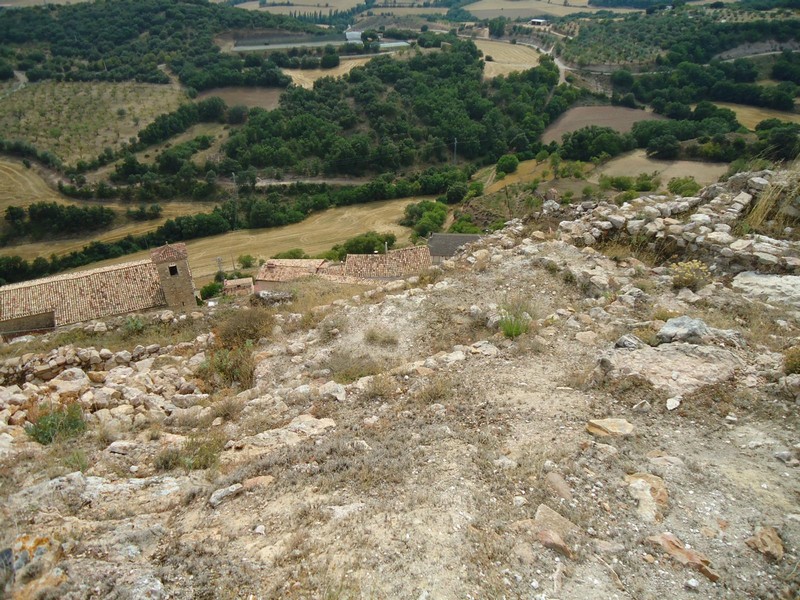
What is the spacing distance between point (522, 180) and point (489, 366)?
1650 inches

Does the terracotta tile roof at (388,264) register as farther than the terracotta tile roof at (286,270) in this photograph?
No

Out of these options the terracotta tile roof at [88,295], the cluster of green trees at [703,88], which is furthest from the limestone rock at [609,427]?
the cluster of green trees at [703,88]

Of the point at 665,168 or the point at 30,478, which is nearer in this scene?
the point at 30,478

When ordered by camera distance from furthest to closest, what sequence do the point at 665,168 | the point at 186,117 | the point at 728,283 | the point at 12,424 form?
the point at 186,117, the point at 665,168, the point at 728,283, the point at 12,424

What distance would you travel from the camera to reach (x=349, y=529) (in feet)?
14.6

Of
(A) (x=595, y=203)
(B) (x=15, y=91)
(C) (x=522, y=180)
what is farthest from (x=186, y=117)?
(A) (x=595, y=203)

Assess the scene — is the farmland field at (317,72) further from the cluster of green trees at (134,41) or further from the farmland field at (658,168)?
the farmland field at (658,168)

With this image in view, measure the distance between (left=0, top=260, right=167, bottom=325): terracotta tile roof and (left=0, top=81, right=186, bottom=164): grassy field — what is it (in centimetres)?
3822

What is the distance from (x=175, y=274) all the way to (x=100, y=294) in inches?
122

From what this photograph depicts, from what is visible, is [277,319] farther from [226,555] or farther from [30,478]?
[226,555]

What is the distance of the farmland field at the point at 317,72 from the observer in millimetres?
63562

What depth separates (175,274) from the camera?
A: 18.5 metres

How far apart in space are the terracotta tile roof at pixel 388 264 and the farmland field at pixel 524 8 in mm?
99671

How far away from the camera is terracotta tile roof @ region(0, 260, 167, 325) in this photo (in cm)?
1810
